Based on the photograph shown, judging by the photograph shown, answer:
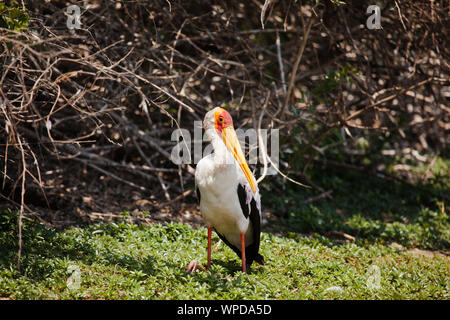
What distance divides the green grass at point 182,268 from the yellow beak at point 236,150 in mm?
901

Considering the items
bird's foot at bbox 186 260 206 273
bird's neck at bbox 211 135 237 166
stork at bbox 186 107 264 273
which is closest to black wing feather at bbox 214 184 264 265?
stork at bbox 186 107 264 273

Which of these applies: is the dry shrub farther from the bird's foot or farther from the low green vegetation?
the bird's foot

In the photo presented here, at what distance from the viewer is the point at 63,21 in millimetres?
5688

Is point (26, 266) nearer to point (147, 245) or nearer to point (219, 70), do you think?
point (147, 245)

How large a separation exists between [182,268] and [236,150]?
1.23 meters

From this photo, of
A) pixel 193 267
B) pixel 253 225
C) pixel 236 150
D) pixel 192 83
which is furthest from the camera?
pixel 192 83

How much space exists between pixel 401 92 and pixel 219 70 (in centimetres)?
263

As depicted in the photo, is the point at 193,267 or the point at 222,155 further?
the point at 222,155

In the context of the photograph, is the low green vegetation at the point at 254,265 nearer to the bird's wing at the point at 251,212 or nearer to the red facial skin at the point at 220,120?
the bird's wing at the point at 251,212

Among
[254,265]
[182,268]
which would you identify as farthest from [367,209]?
[182,268]

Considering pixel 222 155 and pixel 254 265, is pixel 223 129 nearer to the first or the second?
pixel 222 155

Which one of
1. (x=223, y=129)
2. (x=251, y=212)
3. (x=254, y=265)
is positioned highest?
(x=223, y=129)

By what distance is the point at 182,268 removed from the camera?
14.0 feet
